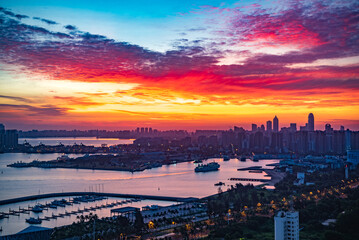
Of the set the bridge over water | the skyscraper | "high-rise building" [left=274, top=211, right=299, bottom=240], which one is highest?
the skyscraper

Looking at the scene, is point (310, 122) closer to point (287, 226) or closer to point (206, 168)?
point (206, 168)

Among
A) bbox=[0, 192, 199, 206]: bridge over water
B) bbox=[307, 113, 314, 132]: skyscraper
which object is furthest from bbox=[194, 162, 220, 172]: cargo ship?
bbox=[307, 113, 314, 132]: skyscraper

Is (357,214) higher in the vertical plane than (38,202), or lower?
higher

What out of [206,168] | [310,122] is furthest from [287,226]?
[310,122]

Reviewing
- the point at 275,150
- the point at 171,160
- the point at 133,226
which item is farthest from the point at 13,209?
the point at 275,150

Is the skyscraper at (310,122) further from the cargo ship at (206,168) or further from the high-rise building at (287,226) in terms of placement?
the high-rise building at (287,226)

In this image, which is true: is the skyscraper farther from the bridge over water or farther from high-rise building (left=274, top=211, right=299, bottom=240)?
high-rise building (left=274, top=211, right=299, bottom=240)

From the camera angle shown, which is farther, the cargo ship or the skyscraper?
the skyscraper

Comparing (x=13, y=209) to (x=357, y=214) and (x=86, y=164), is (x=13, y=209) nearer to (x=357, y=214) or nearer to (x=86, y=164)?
(x=357, y=214)
